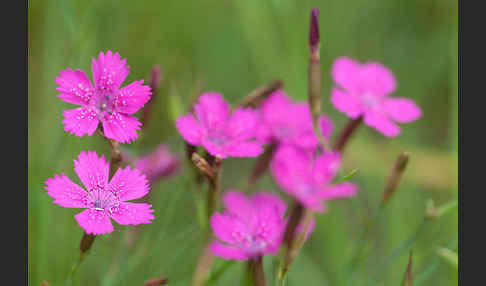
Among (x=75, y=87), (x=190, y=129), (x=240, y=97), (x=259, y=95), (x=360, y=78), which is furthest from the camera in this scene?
(x=240, y=97)

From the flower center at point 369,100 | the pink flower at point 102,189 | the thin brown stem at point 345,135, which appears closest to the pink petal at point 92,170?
the pink flower at point 102,189

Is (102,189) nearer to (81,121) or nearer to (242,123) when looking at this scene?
(81,121)

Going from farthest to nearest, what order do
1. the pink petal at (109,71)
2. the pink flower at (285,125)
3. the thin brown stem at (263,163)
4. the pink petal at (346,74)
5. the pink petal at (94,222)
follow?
the pink petal at (346,74), the thin brown stem at (263,163), the pink flower at (285,125), the pink petal at (109,71), the pink petal at (94,222)

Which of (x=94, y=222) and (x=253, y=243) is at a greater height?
(x=94, y=222)

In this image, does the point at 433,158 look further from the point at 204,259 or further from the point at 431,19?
the point at 204,259

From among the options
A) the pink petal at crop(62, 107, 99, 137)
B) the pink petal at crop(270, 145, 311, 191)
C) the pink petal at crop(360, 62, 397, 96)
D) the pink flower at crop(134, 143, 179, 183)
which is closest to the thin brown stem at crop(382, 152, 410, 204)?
the pink petal at crop(270, 145, 311, 191)

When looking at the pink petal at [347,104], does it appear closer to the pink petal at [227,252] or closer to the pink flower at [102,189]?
the pink petal at [227,252]

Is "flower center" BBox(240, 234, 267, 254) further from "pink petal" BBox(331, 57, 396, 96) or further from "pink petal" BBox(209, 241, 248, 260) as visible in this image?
"pink petal" BBox(331, 57, 396, 96)

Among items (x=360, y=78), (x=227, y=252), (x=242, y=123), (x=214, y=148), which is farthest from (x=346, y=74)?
(x=227, y=252)
